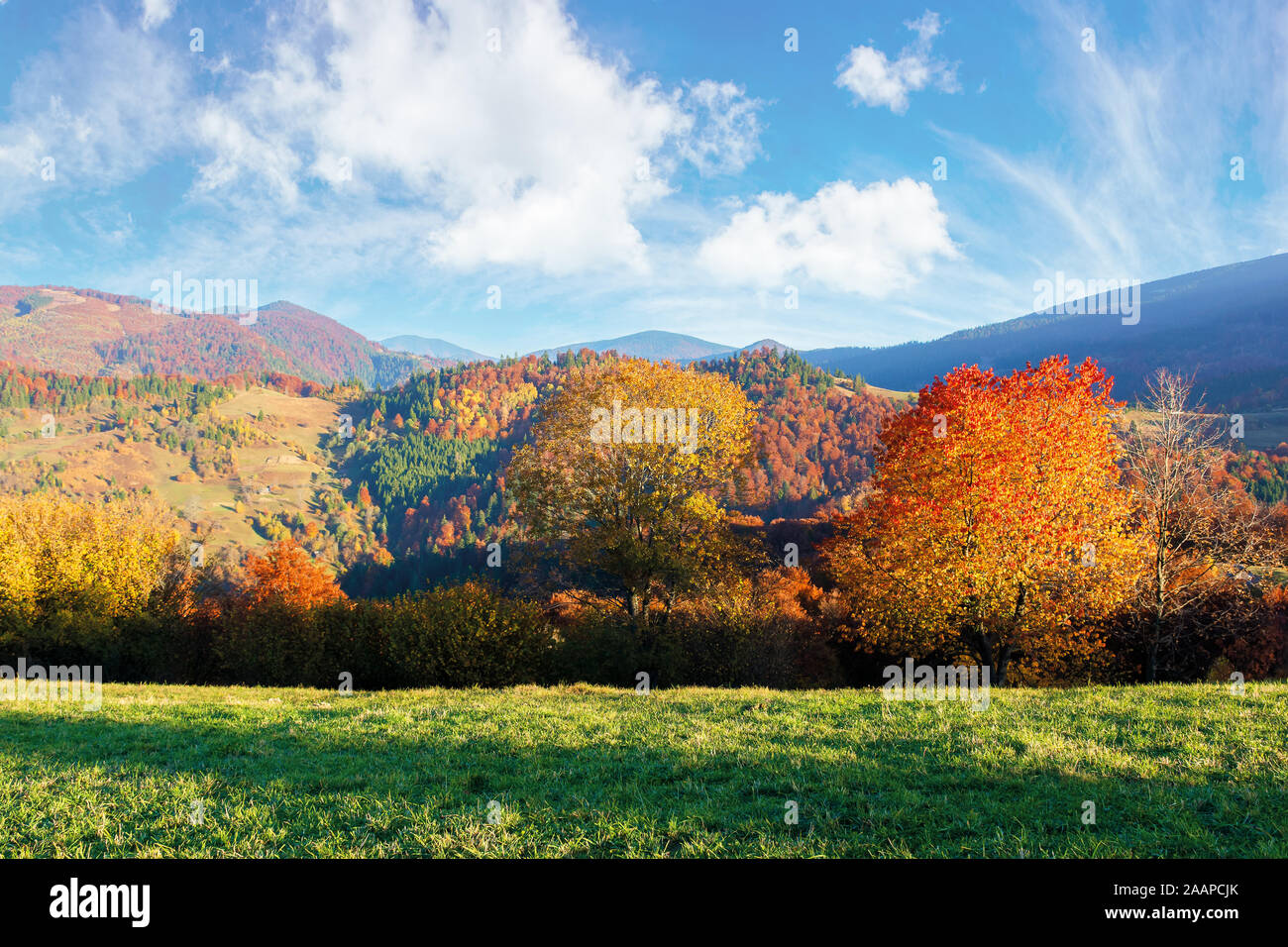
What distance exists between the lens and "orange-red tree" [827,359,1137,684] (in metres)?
22.4

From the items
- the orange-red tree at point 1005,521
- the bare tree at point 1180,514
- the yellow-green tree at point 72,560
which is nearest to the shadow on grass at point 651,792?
the orange-red tree at point 1005,521

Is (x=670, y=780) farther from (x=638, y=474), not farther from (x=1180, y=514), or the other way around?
(x=1180, y=514)

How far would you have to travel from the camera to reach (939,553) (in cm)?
2300

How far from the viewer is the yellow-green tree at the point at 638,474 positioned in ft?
89.9

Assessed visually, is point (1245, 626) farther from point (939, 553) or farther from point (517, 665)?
point (517, 665)

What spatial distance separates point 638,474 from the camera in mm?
27922

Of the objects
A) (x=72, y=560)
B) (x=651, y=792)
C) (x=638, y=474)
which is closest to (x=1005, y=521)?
(x=638, y=474)

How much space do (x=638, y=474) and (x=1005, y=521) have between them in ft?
48.6

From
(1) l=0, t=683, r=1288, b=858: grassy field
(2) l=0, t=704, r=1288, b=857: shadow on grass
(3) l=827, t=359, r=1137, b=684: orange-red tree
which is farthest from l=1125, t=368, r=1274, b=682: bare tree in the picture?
(2) l=0, t=704, r=1288, b=857: shadow on grass

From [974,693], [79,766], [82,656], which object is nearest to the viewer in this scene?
[79,766]

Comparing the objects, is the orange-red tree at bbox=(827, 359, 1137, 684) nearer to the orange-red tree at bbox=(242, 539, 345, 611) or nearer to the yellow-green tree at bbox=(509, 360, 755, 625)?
the yellow-green tree at bbox=(509, 360, 755, 625)

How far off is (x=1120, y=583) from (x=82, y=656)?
167 feet

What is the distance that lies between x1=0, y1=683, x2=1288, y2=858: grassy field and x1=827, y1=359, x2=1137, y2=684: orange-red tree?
929 cm
